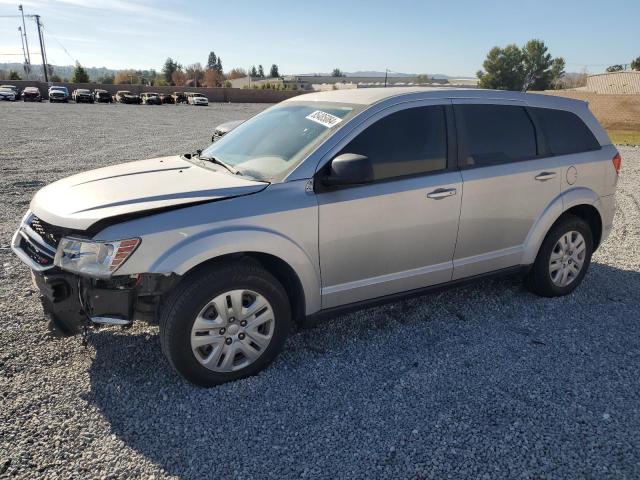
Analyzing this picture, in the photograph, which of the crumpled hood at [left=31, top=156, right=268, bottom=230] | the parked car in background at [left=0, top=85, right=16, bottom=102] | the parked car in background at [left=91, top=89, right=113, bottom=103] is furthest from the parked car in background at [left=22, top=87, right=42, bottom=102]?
the crumpled hood at [left=31, top=156, right=268, bottom=230]

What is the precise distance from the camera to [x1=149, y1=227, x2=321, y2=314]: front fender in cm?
294

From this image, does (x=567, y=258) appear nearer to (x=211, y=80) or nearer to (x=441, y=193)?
(x=441, y=193)

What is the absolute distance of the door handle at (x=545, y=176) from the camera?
169 inches

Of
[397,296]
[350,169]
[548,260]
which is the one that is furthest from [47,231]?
[548,260]

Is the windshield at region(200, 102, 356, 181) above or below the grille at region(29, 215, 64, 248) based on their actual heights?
above

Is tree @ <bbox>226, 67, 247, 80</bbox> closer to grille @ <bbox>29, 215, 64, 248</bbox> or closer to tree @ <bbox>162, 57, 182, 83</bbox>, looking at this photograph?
tree @ <bbox>162, 57, 182, 83</bbox>

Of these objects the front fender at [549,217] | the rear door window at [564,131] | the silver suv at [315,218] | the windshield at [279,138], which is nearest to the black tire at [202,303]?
the silver suv at [315,218]

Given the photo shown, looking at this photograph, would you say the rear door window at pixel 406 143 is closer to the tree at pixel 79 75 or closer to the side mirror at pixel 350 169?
the side mirror at pixel 350 169

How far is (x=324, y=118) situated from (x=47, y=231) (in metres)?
2.04

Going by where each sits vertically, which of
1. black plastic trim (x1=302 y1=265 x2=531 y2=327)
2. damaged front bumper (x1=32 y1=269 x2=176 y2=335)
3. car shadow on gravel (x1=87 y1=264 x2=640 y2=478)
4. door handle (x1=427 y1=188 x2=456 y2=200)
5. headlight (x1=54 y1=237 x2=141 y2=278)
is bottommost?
car shadow on gravel (x1=87 y1=264 x2=640 y2=478)

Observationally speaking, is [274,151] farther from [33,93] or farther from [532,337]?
[33,93]

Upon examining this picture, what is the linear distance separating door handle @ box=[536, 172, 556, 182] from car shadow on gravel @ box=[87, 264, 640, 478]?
46.3 inches

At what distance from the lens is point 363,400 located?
10.4 ft

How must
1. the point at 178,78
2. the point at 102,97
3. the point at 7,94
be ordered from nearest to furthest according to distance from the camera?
the point at 7,94
the point at 102,97
the point at 178,78
